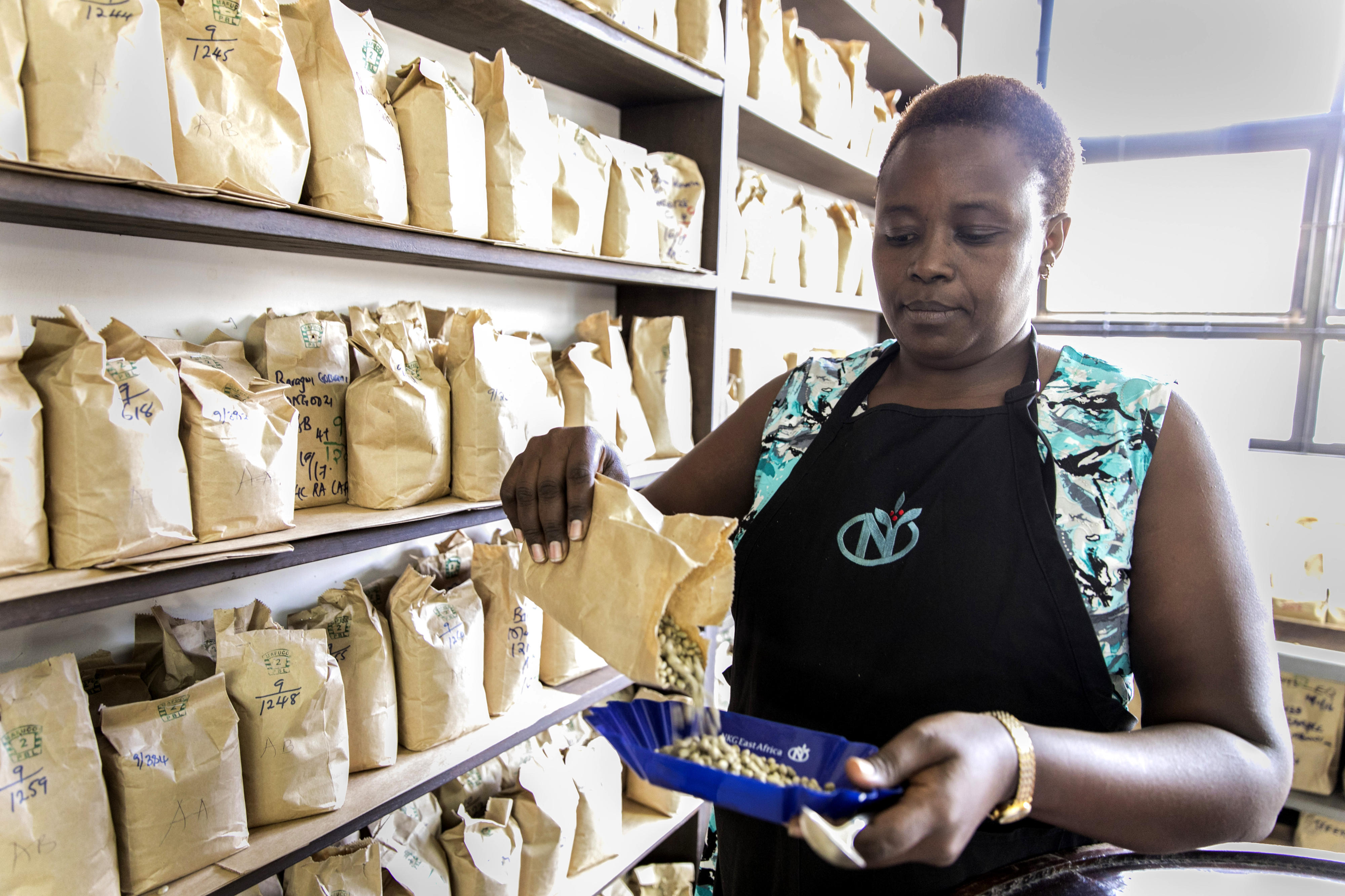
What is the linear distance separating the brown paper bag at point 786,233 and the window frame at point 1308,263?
2.19 m

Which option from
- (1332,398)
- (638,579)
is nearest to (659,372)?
(638,579)

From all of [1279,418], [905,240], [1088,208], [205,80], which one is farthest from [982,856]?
[1088,208]

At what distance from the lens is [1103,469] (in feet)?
3.33

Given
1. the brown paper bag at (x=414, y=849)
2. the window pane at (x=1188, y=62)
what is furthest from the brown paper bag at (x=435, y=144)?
the window pane at (x=1188, y=62)

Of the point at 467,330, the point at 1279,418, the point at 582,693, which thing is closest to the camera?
the point at 467,330

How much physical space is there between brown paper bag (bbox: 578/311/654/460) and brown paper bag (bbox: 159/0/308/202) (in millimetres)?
827

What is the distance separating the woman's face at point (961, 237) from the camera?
3.49 feet

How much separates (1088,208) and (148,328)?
155 inches

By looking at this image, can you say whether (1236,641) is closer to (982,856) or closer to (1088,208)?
(982,856)

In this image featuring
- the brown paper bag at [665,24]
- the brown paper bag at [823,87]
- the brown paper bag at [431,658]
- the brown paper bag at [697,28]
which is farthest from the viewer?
the brown paper bag at [823,87]

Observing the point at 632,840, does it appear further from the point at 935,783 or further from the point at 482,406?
the point at 935,783

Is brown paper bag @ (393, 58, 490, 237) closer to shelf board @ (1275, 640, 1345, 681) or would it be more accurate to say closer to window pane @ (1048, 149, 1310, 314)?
window pane @ (1048, 149, 1310, 314)

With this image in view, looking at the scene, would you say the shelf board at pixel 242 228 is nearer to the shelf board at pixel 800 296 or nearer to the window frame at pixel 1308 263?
the shelf board at pixel 800 296

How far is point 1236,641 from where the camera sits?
887 mm
